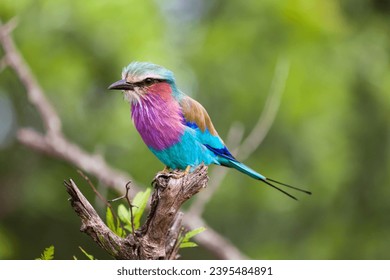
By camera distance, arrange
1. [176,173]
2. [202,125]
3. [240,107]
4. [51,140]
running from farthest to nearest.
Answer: [240,107], [51,140], [202,125], [176,173]

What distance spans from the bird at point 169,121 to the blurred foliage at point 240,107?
2.05 metres

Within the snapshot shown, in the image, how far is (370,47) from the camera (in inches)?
265

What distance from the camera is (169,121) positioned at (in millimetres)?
2531

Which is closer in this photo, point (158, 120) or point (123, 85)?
point (123, 85)

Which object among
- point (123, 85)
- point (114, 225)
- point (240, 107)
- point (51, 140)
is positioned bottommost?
point (114, 225)

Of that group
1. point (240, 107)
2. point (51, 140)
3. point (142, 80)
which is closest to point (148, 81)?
point (142, 80)

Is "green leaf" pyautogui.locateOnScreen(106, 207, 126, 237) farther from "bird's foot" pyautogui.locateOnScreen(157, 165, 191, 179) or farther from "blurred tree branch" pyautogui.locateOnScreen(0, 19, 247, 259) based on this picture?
"blurred tree branch" pyautogui.locateOnScreen(0, 19, 247, 259)

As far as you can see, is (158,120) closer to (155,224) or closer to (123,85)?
(123,85)

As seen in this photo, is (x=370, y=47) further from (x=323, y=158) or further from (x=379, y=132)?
(x=323, y=158)

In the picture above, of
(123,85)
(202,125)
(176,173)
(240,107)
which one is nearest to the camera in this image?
(123,85)

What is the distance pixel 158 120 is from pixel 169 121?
98 millimetres

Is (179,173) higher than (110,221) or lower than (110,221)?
higher

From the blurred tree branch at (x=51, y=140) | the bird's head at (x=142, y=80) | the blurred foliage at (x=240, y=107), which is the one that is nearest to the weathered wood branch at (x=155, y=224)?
the bird's head at (x=142, y=80)

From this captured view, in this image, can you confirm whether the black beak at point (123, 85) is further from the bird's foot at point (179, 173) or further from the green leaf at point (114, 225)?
the green leaf at point (114, 225)
